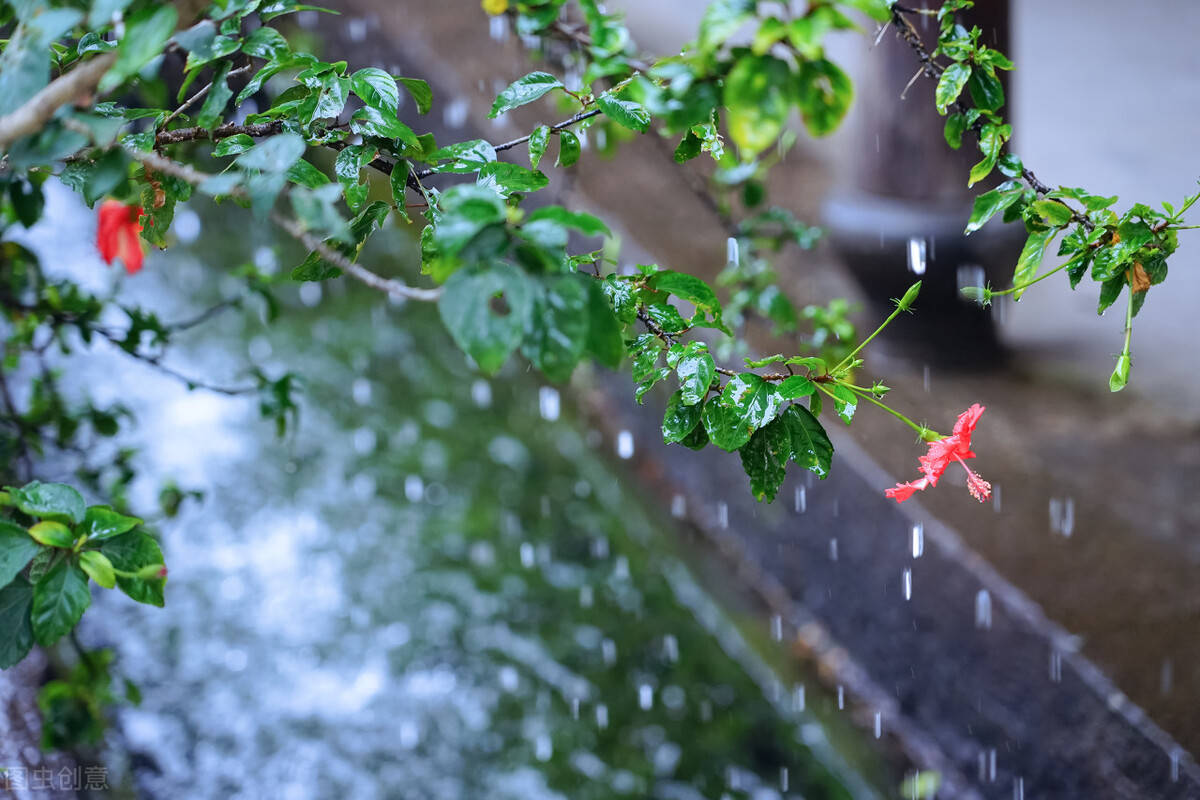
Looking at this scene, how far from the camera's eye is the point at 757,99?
68 cm

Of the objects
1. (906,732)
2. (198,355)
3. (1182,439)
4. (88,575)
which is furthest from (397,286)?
(198,355)

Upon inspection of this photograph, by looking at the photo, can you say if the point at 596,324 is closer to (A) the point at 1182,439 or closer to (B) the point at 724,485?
(B) the point at 724,485

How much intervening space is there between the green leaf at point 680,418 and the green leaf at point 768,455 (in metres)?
0.06

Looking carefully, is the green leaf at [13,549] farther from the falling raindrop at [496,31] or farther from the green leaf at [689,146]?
the falling raindrop at [496,31]

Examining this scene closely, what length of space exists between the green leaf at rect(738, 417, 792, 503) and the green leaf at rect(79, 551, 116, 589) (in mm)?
669

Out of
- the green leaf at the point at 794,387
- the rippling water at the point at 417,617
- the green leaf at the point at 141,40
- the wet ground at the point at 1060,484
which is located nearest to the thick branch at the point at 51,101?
the green leaf at the point at 141,40

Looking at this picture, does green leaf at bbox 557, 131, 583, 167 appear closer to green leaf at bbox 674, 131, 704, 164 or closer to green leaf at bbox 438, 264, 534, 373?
green leaf at bbox 674, 131, 704, 164

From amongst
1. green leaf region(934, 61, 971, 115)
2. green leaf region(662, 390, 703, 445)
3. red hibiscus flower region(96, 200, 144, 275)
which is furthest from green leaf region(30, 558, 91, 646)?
green leaf region(934, 61, 971, 115)

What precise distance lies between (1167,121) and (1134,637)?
4545 millimetres

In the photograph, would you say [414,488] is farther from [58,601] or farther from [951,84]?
[951,84]

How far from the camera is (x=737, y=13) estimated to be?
724 mm

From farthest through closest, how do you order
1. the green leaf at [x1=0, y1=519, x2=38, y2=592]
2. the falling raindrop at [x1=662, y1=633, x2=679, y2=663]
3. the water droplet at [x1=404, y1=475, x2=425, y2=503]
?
the water droplet at [x1=404, y1=475, x2=425, y2=503] → the falling raindrop at [x1=662, y1=633, x2=679, y2=663] → the green leaf at [x1=0, y1=519, x2=38, y2=592]

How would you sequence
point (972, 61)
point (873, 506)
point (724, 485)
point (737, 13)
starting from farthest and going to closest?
point (724, 485), point (873, 506), point (972, 61), point (737, 13)

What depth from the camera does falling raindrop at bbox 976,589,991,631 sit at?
2346mm
